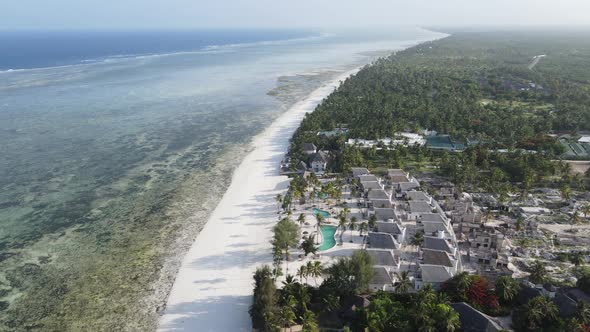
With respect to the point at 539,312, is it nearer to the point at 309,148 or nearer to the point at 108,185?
the point at 309,148

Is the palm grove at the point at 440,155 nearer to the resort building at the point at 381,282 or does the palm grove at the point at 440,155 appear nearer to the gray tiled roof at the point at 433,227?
the resort building at the point at 381,282

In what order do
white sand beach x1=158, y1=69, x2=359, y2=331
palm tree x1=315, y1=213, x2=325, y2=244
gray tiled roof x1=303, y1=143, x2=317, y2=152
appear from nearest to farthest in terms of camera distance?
white sand beach x1=158, y1=69, x2=359, y2=331 → palm tree x1=315, y1=213, x2=325, y2=244 → gray tiled roof x1=303, y1=143, x2=317, y2=152

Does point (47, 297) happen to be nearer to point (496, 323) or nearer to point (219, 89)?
point (496, 323)

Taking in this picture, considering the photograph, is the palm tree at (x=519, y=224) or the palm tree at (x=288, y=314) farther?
the palm tree at (x=519, y=224)

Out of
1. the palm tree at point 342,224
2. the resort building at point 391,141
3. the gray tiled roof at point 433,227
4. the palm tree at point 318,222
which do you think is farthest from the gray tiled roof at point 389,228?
the resort building at point 391,141

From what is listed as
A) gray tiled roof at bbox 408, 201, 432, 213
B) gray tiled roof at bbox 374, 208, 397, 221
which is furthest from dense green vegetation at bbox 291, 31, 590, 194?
gray tiled roof at bbox 374, 208, 397, 221

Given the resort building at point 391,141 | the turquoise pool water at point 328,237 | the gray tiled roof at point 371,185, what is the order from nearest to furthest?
the turquoise pool water at point 328,237 < the gray tiled roof at point 371,185 < the resort building at point 391,141

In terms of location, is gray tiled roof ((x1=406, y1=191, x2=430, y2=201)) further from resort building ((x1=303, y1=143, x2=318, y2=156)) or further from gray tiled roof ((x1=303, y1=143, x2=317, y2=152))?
gray tiled roof ((x1=303, y1=143, x2=317, y2=152))
